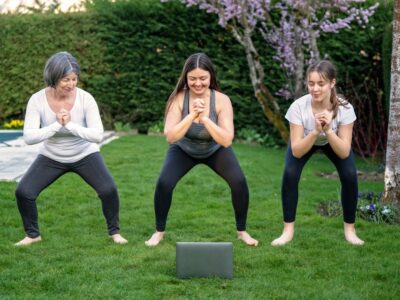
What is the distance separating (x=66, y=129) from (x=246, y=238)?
153 cm

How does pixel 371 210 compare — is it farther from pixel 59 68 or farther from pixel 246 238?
pixel 59 68

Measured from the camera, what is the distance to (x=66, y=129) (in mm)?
4820

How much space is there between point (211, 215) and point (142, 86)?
667 centimetres

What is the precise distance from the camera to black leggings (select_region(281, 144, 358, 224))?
4973 millimetres

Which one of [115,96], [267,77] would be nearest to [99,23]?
[115,96]

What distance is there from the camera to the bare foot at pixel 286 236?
5.00m

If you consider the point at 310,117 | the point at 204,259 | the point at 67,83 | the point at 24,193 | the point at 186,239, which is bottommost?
the point at 186,239

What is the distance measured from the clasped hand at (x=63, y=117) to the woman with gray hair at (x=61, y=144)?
1 cm

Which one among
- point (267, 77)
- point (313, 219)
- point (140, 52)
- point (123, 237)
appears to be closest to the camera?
point (123, 237)

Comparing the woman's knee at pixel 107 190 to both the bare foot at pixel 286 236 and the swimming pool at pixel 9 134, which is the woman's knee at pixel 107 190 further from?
the swimming pool at pixel 9 134

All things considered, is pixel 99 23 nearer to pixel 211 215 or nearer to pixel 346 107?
pixel 211 215

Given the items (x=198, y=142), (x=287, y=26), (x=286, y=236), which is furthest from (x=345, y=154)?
(x=287, y=26)

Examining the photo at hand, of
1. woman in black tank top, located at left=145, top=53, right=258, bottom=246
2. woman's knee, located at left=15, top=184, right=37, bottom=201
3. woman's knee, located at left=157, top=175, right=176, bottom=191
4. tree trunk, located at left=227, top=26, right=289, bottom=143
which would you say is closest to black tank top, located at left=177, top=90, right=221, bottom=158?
woman in black tank top, located at left=145, top=53, right=258, bottom=246

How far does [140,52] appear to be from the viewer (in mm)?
12219
